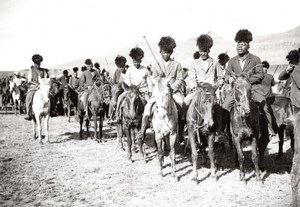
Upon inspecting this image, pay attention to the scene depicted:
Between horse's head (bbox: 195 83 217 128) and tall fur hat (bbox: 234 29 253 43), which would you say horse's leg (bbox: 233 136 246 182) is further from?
tall fur hat (bbox: 234 29 253 43)

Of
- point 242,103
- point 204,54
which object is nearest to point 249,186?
point 242,103

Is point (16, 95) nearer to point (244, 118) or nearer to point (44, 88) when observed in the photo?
point (44, 88)

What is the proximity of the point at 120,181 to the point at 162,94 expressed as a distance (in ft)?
9.18

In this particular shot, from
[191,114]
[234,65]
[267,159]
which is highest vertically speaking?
[234,65]

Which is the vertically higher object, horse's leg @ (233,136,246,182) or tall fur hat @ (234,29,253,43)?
tall fur hat @ (234,29,253,43)

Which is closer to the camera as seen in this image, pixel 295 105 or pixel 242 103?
pixel 295 105

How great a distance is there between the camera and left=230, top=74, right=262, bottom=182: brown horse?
7008mm

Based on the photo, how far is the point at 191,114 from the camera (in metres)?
8.37

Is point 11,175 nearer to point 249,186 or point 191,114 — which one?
point 191,114

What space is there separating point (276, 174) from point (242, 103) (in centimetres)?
281

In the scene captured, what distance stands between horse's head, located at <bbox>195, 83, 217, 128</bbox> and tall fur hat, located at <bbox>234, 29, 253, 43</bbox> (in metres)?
1.90

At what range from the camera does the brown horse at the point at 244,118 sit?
276 inches


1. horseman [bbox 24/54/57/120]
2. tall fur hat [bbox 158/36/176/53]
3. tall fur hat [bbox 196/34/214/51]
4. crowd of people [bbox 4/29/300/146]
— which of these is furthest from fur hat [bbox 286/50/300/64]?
horseman [bbox 24/54/57/120]

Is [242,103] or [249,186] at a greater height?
[242,103]
